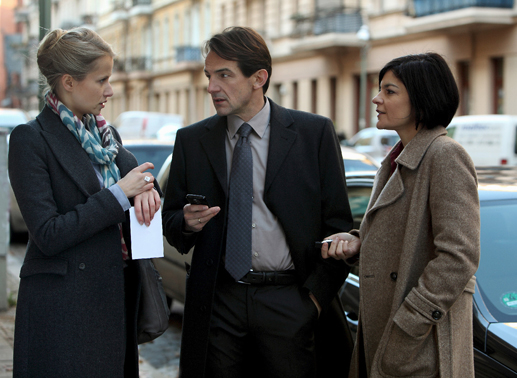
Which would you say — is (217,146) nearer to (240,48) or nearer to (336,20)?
(240,48)

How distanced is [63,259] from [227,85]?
102cm

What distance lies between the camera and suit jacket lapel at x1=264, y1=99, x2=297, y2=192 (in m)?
3.19

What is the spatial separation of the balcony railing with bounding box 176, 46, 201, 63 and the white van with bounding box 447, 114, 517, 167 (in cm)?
2908

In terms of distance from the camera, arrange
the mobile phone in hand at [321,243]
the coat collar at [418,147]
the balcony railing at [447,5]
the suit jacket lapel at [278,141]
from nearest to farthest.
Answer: the coat collar at [418,147] → the mobile phone in hand at [321,243] → the suit jacket lapel at [278,141] → the balcony railing at [447,5]

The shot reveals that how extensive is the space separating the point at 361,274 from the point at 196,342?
0.82 m

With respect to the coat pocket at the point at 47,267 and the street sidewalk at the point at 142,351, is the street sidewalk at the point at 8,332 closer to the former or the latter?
the street sidewalk at the point at 142,351

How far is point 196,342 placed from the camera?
10.5 ft

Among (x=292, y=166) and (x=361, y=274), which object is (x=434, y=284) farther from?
(x=292, y=166)

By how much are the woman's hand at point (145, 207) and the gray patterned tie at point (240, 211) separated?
39cm

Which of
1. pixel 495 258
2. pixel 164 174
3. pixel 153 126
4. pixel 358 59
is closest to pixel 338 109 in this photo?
pixel 358 59

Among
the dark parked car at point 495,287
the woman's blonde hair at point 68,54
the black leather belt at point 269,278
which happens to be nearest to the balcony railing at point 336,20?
the dark parked car at point 495,287

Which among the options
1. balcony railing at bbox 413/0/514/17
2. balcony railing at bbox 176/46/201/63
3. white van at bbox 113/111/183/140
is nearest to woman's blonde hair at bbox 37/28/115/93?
balcony railing at bbox 413/0/514/17

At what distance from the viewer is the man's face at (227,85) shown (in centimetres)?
321

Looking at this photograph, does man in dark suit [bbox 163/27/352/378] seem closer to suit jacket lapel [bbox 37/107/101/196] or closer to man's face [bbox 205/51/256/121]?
man's face [bbox 205/51/256/121]
